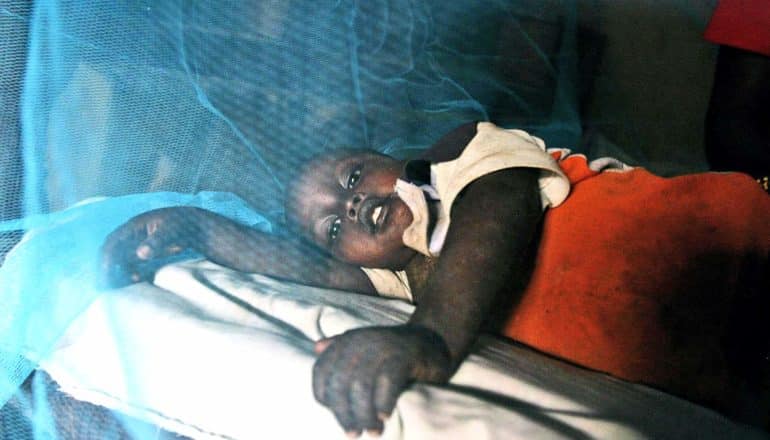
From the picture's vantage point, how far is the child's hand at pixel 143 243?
1.67 ft

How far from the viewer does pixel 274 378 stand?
0.40 meters

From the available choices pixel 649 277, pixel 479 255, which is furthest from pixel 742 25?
pixel 479 255

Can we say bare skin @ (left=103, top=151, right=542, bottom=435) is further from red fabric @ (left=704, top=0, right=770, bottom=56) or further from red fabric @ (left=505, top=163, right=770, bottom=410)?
red fabric @ (left=704, top=0, right=770, bottom=56)

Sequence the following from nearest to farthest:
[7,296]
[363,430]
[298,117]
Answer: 1. [363,430]
2. [7,296]
3. [298,117]

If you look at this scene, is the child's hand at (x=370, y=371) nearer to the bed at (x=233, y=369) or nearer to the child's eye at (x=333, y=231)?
the bed at (x=233, y=369)

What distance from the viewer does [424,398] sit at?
39cm

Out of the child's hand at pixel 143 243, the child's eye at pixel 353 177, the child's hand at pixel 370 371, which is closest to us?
the child's hand at pixel 370 371

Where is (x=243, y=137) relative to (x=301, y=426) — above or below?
above

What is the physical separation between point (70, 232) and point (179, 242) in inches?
3.4

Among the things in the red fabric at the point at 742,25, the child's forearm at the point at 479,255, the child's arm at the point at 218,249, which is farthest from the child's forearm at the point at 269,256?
the red fabric at the point at 742,25

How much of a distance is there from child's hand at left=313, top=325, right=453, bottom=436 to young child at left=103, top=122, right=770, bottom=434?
0.17ft

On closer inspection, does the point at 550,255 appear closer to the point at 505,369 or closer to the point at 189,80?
the point at 505,369

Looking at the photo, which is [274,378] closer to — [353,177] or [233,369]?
[233,369]

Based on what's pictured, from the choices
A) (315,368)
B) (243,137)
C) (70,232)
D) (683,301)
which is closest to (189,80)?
(243,137)
